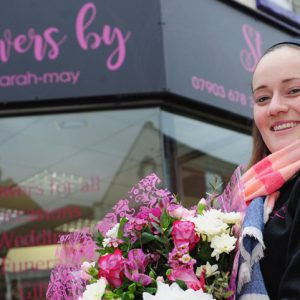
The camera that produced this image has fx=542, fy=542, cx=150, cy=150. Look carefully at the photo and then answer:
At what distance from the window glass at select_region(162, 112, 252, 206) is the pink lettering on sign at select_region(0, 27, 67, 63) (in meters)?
1.08

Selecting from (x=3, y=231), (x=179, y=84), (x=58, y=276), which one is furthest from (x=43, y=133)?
(x=58, y=276)

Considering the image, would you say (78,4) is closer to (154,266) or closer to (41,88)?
(41,88)

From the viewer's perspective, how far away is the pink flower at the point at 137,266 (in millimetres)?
1285

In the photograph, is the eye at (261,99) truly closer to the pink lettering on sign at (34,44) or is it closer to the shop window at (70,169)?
the shop window at (70,169)

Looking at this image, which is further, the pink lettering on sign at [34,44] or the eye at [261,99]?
the pink lettering on sign at [34,44]

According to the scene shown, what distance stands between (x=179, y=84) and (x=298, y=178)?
3.12 metres

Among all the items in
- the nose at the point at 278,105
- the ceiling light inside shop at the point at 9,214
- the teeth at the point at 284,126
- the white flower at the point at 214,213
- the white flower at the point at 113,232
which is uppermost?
the ceiling light inside shop at the point at 9,214

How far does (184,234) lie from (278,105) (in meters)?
0.51

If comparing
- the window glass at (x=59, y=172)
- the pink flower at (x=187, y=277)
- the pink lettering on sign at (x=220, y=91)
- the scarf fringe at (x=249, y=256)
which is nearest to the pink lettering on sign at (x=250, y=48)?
the pink lettering on sign at (x=220, y=91)

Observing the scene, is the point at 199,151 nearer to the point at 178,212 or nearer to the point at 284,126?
the point at 284,126

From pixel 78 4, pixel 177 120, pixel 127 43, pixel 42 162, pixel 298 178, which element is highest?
pixel 78 4

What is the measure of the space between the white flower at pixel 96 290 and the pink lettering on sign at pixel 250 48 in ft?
13.1

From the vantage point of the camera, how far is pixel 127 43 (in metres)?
4.53

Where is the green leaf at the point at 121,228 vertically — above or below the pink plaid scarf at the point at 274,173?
below
